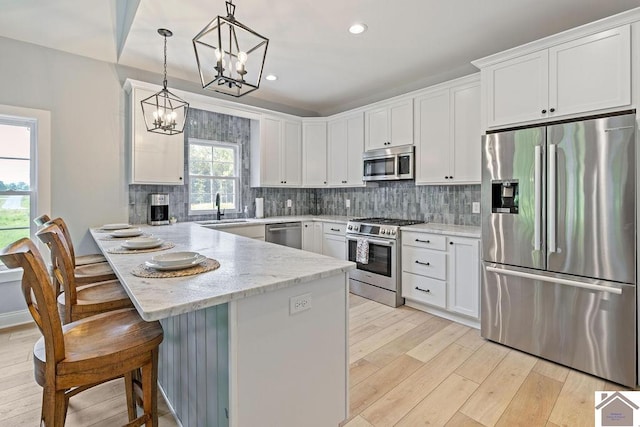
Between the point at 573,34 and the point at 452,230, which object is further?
the point at 452,230

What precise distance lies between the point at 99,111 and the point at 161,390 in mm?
2960

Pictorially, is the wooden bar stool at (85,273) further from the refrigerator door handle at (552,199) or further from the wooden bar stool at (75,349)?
the refrigerator door handle at (552,199)

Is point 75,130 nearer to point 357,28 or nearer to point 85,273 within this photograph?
point 85,273

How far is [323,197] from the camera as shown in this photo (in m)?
5.54

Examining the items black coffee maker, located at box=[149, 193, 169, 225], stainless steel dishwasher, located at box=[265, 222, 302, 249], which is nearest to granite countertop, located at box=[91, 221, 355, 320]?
black coffee maker, located at box=[149, 193, 169, 225]

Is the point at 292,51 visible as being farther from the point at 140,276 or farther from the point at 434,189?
the point at 140,276

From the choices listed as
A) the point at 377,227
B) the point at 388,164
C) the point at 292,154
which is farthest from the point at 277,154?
the point at 377,227

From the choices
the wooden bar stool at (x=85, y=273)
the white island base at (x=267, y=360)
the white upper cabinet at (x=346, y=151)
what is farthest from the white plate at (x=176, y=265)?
the white upper cabinet at (x=346, y=151)

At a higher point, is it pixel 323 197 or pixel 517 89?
pixel 517 89

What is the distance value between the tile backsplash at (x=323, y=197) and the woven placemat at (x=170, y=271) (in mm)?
2534

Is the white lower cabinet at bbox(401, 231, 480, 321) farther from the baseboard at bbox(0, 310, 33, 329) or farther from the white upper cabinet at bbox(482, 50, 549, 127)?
the baseboard at bbox(0, 310, 33, 329)

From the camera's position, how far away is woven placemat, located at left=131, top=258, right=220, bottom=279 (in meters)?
1.43

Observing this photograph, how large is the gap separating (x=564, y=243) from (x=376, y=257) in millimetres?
1876

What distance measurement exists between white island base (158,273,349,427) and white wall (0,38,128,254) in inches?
95.4
